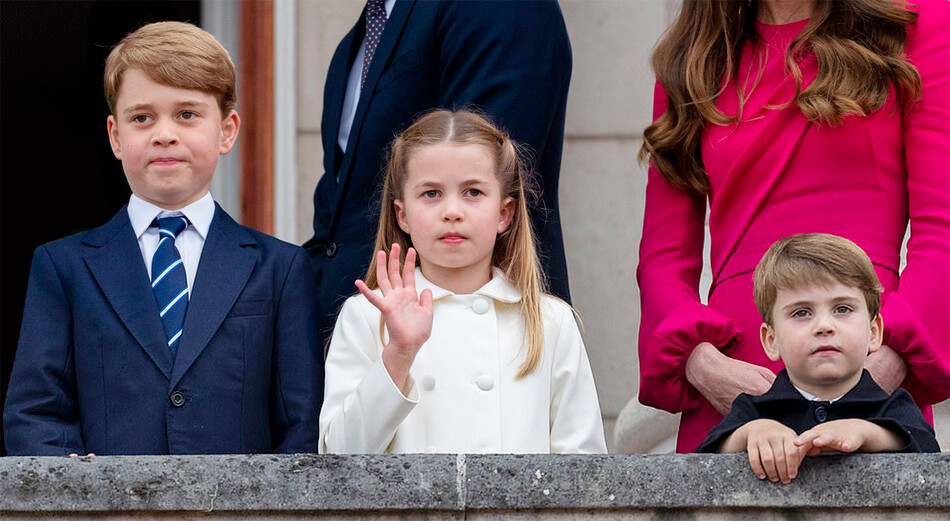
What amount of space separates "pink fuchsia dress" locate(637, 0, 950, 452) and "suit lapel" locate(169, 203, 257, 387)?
919 mm

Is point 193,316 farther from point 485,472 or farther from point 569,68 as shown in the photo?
point 569,68

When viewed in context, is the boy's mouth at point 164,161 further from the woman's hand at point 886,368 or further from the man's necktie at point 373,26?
the woman's hand at point 886,368

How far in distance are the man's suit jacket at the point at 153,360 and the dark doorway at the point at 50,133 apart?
3.23 m

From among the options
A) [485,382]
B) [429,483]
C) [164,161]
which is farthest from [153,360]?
[429,483]

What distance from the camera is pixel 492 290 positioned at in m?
3.65

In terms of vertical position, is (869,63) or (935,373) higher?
(869,63)

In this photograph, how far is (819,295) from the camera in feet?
10.5

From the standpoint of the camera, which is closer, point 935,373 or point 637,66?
point 935,373

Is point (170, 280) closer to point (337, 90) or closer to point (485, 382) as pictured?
point (485, 382)

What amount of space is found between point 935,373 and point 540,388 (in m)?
0.83

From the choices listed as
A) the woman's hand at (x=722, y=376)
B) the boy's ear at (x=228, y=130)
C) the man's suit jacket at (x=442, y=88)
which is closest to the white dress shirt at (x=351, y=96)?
the man's suit jacket at (x=442, y=88)

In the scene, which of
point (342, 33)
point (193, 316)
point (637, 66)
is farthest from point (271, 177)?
point (193, 316)

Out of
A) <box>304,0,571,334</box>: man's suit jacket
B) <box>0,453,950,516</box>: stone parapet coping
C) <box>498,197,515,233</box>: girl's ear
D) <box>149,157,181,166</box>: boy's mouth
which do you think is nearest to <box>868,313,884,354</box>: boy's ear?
<box>0,453,950,516</box>: stone parapet coping

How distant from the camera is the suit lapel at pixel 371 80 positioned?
13.3 ft
